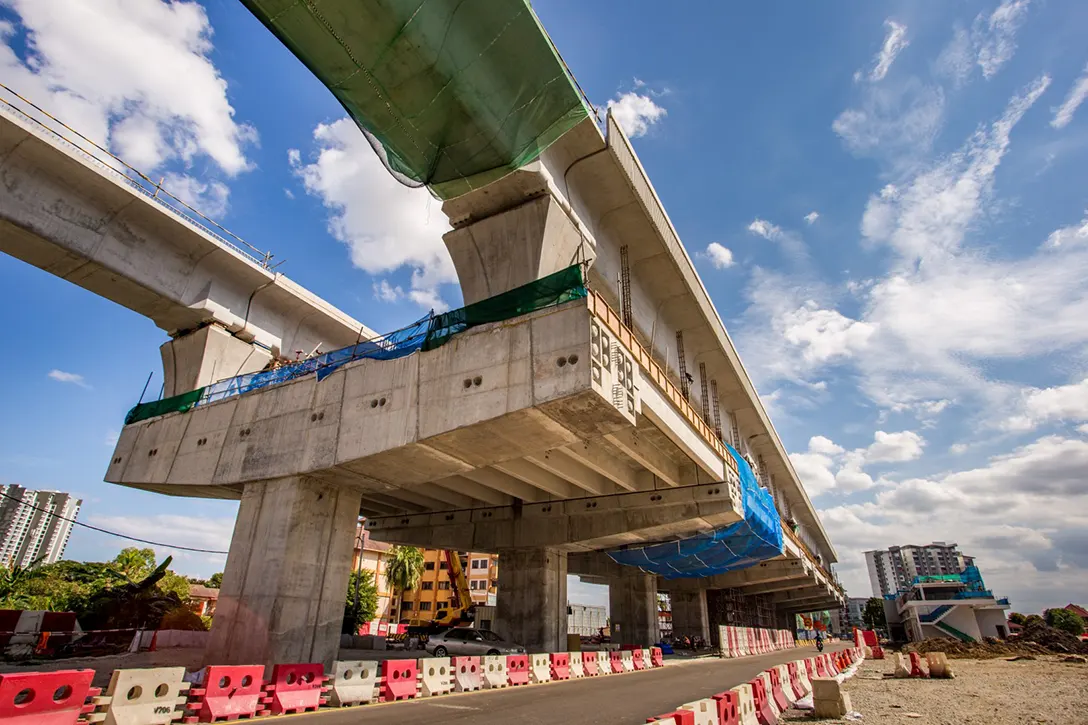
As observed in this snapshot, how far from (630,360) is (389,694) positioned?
837 centimetres

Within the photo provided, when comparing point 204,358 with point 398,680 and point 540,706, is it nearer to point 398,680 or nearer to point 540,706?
point 398,680

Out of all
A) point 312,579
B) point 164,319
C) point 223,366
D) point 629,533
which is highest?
point 164,319

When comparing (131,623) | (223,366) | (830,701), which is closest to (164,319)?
(223,366)

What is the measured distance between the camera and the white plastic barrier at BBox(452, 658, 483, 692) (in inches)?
495

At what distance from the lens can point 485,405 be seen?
37.7 ft

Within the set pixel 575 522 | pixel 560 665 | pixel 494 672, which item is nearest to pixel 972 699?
pixel 560 665

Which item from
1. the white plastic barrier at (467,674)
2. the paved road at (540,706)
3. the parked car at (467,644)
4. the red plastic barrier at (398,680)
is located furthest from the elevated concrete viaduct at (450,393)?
the paved road at (540,706)

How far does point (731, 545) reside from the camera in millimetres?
24734

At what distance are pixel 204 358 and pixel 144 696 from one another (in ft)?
44.6

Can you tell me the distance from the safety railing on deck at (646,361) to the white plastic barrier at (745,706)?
6.69 m

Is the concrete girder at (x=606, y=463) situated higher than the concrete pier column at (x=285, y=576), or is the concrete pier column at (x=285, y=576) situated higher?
the concrete girder at (x=606, y=463)

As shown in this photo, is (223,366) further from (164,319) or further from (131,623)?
(131,623)

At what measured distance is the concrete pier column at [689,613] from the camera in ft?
139

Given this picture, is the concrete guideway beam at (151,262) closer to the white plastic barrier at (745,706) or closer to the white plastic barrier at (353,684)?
the white plastic barrier at (353,684)
